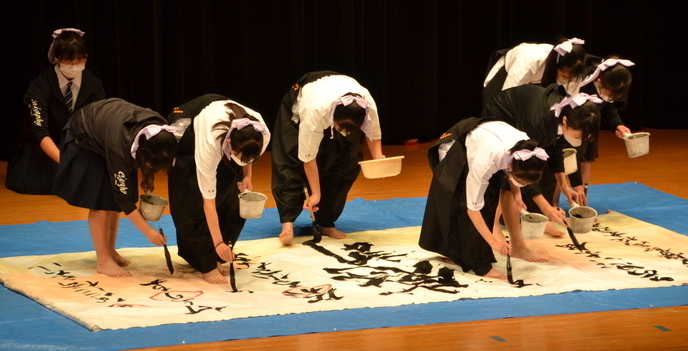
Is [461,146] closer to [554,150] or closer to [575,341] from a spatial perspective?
[554,150]

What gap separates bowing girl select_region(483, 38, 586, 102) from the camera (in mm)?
4406

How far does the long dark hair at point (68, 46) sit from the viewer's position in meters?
4.38

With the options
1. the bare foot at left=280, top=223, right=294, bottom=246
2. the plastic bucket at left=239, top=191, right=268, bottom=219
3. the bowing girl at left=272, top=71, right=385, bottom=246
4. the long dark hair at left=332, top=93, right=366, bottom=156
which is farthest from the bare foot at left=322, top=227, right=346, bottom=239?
the plastic bucket at left=239, top=191, right=268, bottom=219

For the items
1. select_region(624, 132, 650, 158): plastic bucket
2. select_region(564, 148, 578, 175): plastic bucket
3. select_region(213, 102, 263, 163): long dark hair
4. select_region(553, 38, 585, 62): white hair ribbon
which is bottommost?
select_region(564, 148, 578, 175): plastic bucket

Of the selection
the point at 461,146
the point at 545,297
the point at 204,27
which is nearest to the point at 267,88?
the point at 204,27

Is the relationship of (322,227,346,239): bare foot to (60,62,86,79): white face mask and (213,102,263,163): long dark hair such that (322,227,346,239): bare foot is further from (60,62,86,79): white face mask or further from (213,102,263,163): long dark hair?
(60,62,86,79): white face mask

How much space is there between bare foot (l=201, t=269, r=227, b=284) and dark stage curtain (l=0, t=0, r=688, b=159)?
2929mm

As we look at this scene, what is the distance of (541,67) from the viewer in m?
4.60

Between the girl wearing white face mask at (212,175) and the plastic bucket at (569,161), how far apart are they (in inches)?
61.3

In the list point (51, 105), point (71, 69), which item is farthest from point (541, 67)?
point (51, 105)

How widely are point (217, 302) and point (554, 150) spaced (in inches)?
68.4

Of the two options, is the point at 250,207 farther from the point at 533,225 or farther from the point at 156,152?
the point at 533,225

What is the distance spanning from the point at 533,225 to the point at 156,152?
1621mm

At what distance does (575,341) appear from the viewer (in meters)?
3.17
